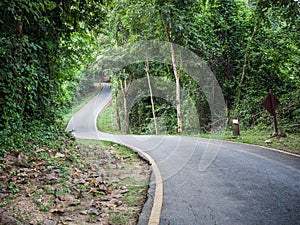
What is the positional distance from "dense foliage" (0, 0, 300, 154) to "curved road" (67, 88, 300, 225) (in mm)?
3799

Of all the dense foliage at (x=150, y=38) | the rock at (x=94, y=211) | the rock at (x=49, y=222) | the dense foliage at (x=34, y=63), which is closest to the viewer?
the rock at (x=49, y=222)

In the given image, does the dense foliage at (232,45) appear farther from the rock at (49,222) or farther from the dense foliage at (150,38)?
the rock at (49,222)

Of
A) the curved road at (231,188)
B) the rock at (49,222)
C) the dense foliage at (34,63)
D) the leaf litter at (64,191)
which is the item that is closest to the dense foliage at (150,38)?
the dense foliage at (34,63)

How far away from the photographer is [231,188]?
14.1 feet

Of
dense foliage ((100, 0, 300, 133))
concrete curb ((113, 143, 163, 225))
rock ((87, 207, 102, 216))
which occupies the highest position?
dense foliage ((100, 0, 300, 133))

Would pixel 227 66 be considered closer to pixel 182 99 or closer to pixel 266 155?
pixel 182 99

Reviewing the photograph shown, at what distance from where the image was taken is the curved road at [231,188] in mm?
3195

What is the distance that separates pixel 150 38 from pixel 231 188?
63.7 ft

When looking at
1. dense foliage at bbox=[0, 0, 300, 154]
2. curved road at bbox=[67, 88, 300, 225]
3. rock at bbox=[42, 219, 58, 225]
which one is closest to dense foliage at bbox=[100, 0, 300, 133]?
dense foliage at bbox=[0, 0, 300, 154]

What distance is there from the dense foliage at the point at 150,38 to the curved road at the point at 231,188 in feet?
12.5

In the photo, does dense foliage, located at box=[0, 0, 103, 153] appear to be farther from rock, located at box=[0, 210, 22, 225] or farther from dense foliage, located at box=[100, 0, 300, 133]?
dense foliage, located at box=[100, 0, 300, 133]

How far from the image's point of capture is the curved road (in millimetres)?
3195

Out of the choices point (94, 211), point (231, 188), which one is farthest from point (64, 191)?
point (231, 188)

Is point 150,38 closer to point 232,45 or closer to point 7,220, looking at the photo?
point 232,45
